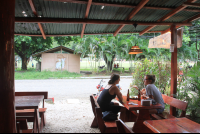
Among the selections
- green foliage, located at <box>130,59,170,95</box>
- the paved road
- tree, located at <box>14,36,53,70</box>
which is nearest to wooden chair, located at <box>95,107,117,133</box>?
green foliage, located at <box>130,59,170,95</box>

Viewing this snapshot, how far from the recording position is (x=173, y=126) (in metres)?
2.56

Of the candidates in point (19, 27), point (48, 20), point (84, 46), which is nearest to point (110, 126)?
point (48, 20)

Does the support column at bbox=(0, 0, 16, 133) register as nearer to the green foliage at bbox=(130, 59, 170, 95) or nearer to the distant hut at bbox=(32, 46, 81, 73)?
the green foliage at bbox=(130, 59, 170, 95)

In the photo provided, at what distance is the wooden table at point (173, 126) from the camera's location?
7.86 feet

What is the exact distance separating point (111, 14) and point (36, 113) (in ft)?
10.6

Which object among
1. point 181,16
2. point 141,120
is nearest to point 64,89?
point 141,120

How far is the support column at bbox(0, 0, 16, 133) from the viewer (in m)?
1.89

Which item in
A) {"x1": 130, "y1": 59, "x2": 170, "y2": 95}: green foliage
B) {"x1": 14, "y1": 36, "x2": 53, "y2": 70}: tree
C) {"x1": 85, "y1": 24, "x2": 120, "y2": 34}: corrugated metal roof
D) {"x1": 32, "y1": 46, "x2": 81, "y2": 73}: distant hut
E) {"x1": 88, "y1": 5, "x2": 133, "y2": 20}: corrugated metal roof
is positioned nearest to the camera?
{"x1": 88, "y1": 5, "x2": 133, "y2": 20}: corrugated metal roof

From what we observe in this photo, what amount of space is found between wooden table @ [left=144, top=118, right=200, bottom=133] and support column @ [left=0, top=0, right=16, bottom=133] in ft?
6.05

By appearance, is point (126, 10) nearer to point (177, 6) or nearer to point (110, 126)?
point (177, 6)

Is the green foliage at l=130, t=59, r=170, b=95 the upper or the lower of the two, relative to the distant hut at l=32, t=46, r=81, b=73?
lower

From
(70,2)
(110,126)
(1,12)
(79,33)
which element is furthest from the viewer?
(79,33)

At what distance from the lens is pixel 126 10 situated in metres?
4.79

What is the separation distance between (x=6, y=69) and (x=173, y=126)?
2333 mm
